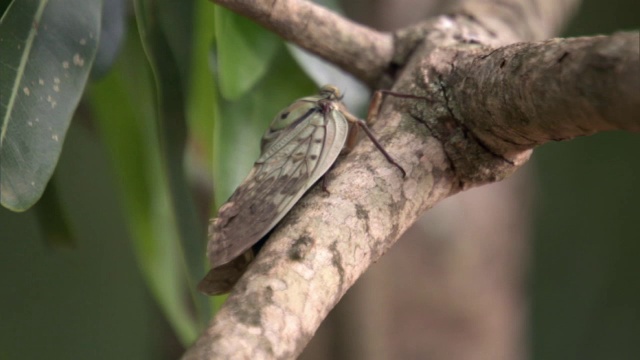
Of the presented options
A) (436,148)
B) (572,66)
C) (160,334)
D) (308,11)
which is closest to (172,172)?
(308,11)

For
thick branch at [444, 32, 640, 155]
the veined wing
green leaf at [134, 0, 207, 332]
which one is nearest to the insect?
the veined wing

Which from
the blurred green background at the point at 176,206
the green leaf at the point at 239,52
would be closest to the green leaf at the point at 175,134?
the blurred green background at the point at 176,206

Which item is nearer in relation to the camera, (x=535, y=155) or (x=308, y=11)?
(x=308, y=11)

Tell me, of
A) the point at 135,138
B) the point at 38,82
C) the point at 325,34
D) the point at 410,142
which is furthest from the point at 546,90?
the point at 135,138

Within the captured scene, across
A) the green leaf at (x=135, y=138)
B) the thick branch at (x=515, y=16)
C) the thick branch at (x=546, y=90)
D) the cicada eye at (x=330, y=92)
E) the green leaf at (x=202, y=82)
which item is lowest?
the green leaf at (x=135, y=138)

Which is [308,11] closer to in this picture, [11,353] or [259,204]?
[259,204]

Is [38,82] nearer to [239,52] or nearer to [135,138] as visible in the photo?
[239,52]

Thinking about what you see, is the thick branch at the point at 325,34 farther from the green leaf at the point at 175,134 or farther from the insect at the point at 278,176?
the green leaf at the point at 175,134
